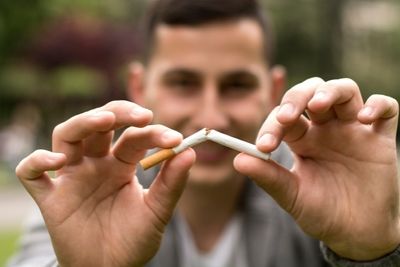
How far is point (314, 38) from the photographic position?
89.4ft

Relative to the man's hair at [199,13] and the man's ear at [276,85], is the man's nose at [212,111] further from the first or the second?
the man's ear at [276,85]

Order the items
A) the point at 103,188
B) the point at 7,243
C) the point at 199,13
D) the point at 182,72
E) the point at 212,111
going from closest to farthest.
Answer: the point at 103,188
the point at 212,111
the point at 182,72
the point at 199,13
the point at 7,243

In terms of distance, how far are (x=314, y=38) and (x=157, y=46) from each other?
24.3m

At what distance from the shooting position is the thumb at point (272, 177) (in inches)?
79.2

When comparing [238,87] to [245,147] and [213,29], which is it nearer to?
[213,29]

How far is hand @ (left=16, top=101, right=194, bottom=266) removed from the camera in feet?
6.73

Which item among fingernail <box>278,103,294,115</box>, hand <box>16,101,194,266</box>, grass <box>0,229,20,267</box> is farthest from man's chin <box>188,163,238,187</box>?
grass <box>0,229,20,267</box>

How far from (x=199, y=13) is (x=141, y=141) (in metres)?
1.40

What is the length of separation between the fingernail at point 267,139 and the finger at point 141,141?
0.23m

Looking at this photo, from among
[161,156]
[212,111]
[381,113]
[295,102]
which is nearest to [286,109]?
[295,102]

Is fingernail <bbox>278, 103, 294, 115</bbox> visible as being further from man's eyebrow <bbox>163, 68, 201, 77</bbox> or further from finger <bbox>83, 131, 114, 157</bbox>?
man's eyebrow <bbox>163, 68, 201, 77</bbox>

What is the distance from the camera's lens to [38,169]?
2.06 m

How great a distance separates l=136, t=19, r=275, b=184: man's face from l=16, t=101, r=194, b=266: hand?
963 mm

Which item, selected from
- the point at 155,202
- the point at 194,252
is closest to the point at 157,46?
the point at 194,252
